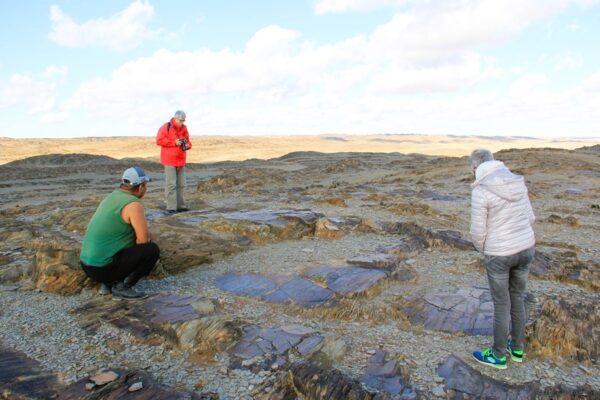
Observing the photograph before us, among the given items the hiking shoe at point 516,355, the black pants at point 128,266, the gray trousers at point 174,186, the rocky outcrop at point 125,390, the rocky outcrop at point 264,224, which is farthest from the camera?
the gray trousers at point 174,186

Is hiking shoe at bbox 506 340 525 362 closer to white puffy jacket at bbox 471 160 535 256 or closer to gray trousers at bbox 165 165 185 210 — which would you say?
white puffy jacket at bbox 471 160 535 256

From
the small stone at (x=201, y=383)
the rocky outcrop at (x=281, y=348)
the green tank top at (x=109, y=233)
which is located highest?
the green tank top at (x=109, y=233)

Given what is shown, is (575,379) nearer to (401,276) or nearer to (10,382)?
(401,276)

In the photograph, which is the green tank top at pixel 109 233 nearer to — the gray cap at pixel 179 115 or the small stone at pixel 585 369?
the gray cap at pixel 179 115

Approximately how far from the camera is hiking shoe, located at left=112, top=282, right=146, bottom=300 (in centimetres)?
539

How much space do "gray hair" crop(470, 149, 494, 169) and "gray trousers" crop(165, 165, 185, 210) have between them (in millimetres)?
6626

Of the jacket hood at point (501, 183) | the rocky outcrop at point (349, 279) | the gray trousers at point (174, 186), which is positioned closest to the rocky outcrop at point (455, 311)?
the rocky outcrop at point (349, 279)

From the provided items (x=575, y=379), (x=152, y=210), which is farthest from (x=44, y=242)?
(x=575, y=379)

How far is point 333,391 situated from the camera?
3.82m

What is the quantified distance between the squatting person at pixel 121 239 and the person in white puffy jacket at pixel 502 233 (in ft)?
10.7

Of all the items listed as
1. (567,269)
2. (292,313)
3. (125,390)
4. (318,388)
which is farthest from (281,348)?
(567,269)

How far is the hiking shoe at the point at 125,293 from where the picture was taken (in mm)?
5387

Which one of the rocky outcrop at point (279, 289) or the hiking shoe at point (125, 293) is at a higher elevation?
the hiking shoe at point (125, 293)

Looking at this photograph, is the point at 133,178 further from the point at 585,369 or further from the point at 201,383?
the point at 585,369
